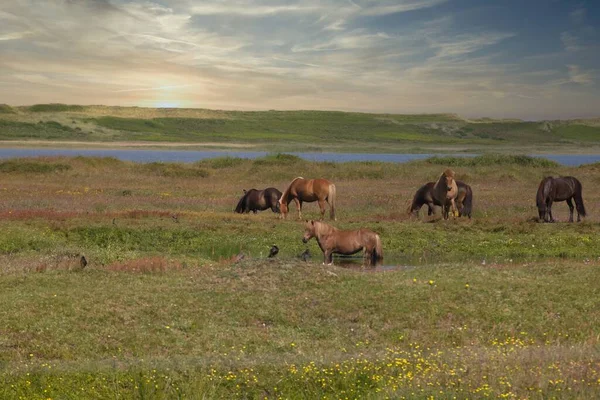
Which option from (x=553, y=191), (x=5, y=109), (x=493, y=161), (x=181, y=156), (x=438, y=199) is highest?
(x=5, y=109)

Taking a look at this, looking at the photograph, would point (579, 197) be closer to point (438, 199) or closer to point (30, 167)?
point (438, 199)

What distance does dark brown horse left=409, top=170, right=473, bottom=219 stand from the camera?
30.5 meters

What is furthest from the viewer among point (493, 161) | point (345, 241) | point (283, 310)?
point (493, 161)

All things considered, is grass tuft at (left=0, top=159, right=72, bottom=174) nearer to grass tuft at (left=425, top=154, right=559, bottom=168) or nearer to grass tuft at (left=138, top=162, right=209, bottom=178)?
grass tuft at (left=138, top=162, right=209, bottom=178)

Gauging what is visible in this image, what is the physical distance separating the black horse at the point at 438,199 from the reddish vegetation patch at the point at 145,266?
14.2m

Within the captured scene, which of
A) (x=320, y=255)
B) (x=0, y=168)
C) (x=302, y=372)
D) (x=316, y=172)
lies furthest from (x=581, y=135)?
(x=302, y=372)

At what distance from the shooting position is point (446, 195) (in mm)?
30734

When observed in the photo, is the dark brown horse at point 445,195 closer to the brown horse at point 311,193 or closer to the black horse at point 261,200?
the brown horse at point 311,193

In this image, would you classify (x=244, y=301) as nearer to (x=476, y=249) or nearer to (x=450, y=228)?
(x=476, y=249)

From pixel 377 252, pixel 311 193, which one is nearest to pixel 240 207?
pixel 311 193

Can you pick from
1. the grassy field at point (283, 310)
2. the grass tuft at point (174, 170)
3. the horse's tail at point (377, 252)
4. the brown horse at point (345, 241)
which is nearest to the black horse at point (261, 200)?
the grassy field at point (283, 310)

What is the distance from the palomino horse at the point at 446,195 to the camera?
99.9ft

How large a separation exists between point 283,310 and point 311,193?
15.8 metres

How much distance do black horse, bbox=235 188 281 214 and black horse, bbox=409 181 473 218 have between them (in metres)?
6.82
